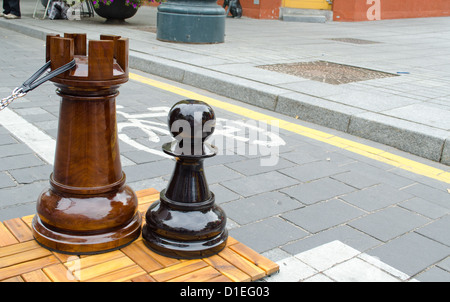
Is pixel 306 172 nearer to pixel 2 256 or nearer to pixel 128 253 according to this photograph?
pixel 128 253

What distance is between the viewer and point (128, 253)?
2.31m

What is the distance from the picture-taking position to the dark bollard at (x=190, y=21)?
909 centimetres

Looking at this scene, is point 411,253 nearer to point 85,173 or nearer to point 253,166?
point 253,166

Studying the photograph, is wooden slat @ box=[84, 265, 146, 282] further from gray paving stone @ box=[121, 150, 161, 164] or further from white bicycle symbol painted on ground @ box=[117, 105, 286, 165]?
white bicycle symbol painted on ground @ box=[117, 105, 286, 165]

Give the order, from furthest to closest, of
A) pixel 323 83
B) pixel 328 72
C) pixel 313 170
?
pixel 328 72, pixel 323 83, pixel 313 170

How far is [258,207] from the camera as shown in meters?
3.08

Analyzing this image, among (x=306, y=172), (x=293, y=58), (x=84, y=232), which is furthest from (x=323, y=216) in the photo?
(x=293, y=58)

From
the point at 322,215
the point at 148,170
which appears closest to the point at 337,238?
the point at 322,215

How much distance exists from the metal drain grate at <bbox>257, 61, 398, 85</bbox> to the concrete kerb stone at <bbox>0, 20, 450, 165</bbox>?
1008mm

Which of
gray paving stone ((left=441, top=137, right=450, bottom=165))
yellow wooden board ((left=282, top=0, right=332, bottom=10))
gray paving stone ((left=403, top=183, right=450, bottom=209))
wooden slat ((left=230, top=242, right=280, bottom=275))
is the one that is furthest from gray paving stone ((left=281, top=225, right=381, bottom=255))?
yellow wooden board ((left=282, top=0, right=332, bottom=10))

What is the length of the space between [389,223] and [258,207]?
76 cm

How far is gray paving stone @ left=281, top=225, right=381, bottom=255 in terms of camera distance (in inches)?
102
